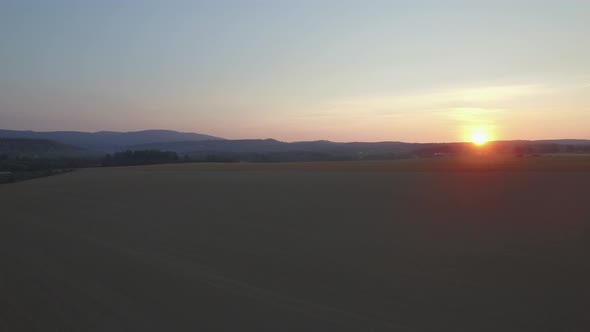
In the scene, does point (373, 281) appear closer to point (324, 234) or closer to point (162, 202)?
point (324, 234)

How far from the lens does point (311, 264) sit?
1046 centimetres

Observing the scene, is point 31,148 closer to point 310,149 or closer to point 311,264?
point 310,149

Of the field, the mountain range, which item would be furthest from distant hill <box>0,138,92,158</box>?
the field

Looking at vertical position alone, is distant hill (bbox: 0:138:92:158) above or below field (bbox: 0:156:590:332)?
above

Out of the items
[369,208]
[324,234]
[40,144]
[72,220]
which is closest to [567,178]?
[369,208]

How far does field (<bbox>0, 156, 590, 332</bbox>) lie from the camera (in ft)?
24.3

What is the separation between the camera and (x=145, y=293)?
8719 millimetres

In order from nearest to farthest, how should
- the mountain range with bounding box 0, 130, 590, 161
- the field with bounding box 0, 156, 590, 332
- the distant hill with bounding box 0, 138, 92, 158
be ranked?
the field with bounding box 0, 156, 590, 332 → the mountain range with bounding box 0, 130, 590, 161 → the distant hill with bounding box 0, 138, 92, 158

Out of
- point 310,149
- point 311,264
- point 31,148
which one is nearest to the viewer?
point 311,264

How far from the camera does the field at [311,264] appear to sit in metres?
7.40

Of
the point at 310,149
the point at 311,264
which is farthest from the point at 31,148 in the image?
the point at 311,264

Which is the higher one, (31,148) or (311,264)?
(31,148)

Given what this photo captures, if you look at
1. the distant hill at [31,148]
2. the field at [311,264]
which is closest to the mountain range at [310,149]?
the distant hill at [31,148]

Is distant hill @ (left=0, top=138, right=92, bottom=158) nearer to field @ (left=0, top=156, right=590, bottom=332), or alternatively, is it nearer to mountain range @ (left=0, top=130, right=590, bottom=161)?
mountain range @ (left=0, top=130, right=590, bottom=161)
